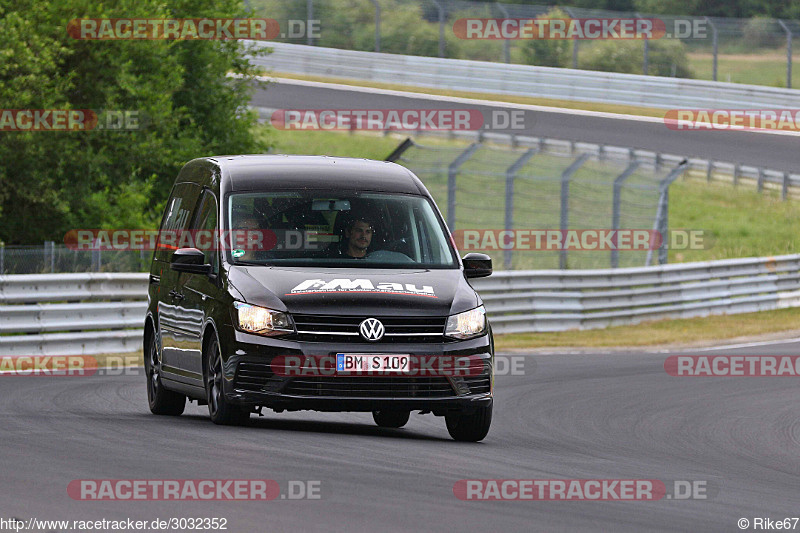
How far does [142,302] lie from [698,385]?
6.71 meters

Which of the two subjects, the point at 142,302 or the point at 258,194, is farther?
the point at 142,302

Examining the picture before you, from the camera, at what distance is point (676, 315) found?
2606 centimetres

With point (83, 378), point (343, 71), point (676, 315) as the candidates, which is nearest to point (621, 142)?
point (343, 71)

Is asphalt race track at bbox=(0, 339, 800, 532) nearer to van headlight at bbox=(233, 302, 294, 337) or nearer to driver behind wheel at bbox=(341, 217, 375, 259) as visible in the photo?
van headlight at bbox=(233, 302, 294, 337)

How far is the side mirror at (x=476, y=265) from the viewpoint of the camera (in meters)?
10.8

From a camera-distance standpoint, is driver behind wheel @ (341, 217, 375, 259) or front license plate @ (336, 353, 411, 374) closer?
front license plate @ (336, 353, 411, 374)

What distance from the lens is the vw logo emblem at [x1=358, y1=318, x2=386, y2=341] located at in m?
9.77

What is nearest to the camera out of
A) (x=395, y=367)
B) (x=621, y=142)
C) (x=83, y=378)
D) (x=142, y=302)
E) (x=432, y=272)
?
(x=395, y=367)

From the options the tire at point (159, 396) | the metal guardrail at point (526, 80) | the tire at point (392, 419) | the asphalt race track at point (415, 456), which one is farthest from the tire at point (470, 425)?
the metal guardrail at point (526, 80)

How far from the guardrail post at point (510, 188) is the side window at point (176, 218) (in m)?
11.3

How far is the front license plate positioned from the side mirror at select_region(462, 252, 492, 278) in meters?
1.20

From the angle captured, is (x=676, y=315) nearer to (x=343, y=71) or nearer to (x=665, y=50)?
(x=343, y=71)

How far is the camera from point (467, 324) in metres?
10.0

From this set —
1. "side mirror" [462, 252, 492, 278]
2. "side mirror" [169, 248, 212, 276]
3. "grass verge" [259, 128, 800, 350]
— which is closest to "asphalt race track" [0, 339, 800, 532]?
"side mirror" [169, 248, 212, 276]
